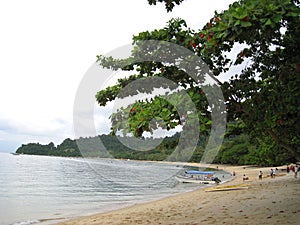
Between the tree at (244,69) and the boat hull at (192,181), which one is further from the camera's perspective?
the boat hull at (192,181)

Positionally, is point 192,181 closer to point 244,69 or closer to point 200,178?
point 200,178

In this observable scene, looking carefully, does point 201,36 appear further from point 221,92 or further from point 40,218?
point 40,218

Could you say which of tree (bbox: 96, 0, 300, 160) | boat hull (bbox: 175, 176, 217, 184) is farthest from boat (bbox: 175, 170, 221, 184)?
tree (bbox: 96, 0, 300, 160)

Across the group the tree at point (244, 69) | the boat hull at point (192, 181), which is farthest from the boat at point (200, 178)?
the tree at point (244, 69)

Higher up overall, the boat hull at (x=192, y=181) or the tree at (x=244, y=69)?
the tree at (x=244, y=69)

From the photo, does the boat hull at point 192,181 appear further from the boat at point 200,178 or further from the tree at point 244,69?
the tree at point 244,69

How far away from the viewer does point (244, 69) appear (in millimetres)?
8586

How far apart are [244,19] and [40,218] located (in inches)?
759

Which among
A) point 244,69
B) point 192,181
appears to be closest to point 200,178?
point 192,181

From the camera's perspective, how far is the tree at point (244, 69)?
16.7 ft

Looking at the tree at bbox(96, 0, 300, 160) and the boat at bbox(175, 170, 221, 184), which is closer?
the tree at bbox(96, 0, 300, 160)

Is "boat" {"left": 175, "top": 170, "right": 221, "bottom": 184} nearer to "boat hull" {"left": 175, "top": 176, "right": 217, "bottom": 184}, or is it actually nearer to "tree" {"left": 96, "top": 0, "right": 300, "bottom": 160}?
"boat hull" {"left": 175, "top": 176, "right": 217, "bottom": 184}

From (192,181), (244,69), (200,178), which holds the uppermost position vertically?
(244,69)

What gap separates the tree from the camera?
16.7 feet
